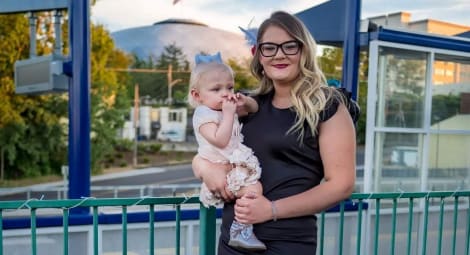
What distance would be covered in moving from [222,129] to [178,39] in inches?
940

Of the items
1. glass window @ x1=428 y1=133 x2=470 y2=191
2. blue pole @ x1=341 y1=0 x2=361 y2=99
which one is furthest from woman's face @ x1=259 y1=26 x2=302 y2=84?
glass window @ x1=428 y1=133 x2=470 y2=191

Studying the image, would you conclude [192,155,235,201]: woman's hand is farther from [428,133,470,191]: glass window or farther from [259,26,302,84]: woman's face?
[428,133,470,191]: glass window

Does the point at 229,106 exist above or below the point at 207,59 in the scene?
below

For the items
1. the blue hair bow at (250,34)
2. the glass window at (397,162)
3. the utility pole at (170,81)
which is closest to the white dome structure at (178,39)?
the utility pole at (170,81)

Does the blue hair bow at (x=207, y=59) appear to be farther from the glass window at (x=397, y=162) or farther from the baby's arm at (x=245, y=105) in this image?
the glass window at (x=397, y=162)

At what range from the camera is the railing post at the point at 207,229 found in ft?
6.72

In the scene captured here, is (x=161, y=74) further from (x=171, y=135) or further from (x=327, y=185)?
(x=327, y=185)

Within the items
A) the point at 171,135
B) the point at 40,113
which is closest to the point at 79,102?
the point at 40,113

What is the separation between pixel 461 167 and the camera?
19.6ft

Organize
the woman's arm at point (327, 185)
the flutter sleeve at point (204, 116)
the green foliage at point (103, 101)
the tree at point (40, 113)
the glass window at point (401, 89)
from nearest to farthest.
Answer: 1. the woman's arm at point (327, 185)
2. the flutter sleeve at point (204, 116)
3. the glass window at point (401, 89)
4. the tree at point (40, 113)
5. the green foliage at point (103, 101)

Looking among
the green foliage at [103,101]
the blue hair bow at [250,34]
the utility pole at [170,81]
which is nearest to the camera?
the blue hair bow at [250,34]

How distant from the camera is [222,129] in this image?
4.91ft

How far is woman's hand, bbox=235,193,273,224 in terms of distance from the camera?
1481 mm

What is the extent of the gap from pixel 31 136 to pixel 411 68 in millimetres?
14360
